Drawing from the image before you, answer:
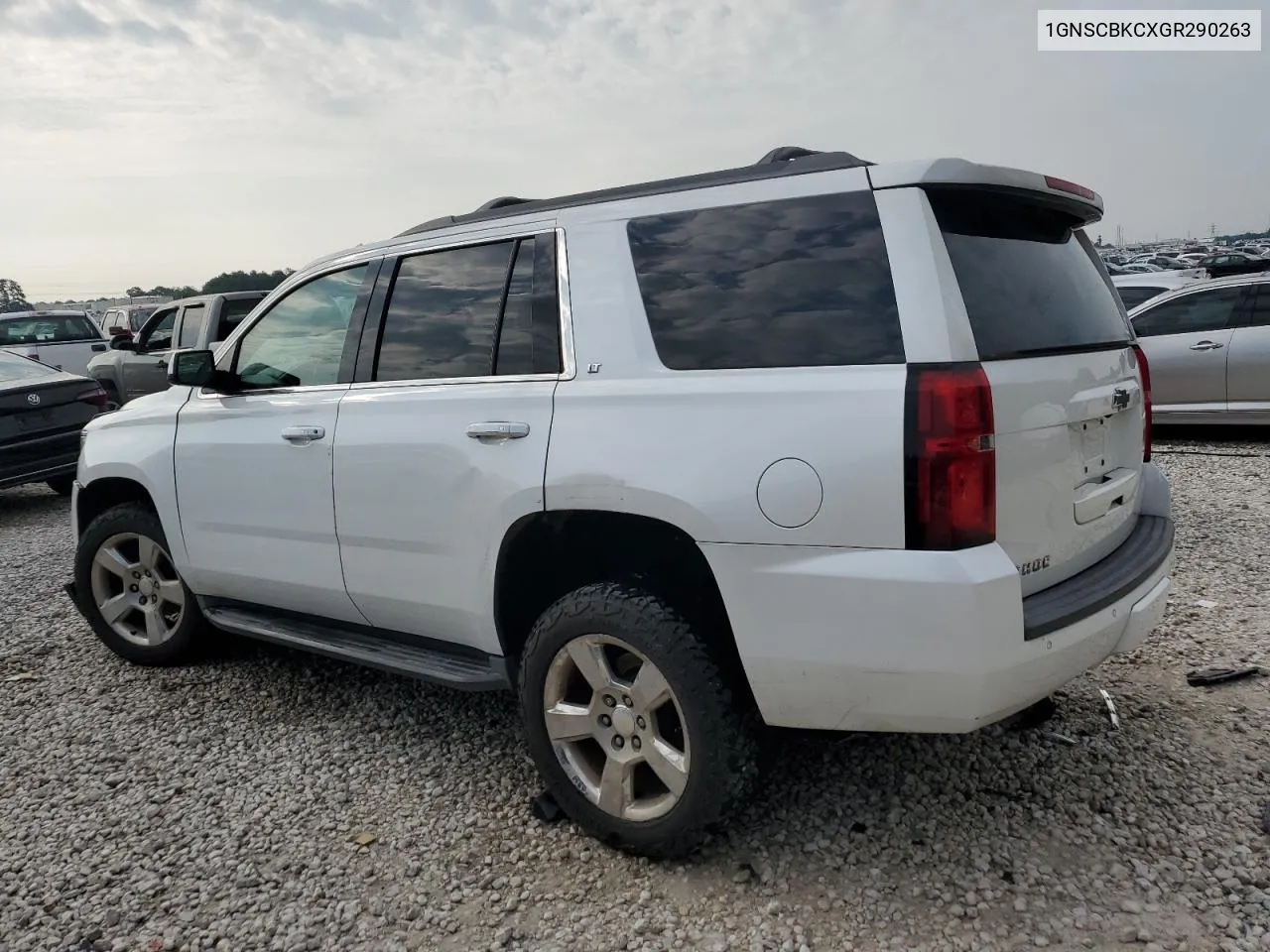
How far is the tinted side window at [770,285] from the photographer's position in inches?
92.5

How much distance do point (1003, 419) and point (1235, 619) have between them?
9.20ft

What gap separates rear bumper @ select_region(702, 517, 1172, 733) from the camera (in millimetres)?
2189

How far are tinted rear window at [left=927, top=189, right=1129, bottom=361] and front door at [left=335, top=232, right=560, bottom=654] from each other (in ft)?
3.92

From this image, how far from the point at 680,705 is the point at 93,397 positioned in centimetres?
838

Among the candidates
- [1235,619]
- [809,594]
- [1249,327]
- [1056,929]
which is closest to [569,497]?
[809,594]

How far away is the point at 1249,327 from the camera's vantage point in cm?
838

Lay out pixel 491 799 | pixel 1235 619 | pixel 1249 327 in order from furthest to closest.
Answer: pixel 1249 327 < pixel 1235 619 < pixel 491 799

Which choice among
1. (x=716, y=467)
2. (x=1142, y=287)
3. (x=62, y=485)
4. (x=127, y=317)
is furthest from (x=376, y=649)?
(x=127, y=317)

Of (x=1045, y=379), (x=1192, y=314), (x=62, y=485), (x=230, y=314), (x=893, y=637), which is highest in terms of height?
(x=230, y=314)

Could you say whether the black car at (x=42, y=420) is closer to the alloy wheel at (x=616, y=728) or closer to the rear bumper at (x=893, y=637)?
the alloy wheel at (x=616, y=728)

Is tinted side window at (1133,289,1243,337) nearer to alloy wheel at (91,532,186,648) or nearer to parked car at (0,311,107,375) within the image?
alloy wheel at (91,532,186,648)

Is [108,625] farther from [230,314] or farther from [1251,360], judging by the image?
[1251,360]

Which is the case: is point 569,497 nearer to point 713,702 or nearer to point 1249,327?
point 713,702

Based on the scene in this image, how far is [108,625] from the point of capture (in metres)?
4.43
